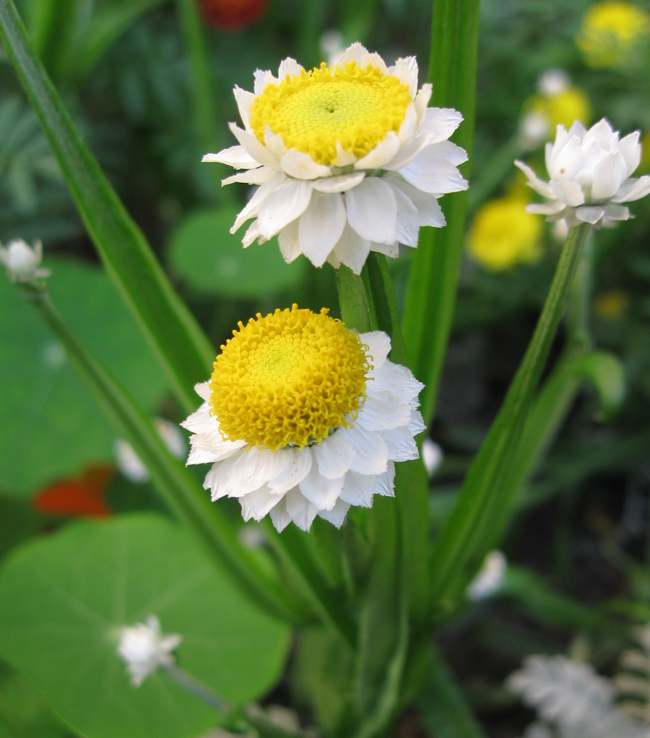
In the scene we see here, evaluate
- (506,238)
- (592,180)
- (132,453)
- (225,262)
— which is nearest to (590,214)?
(592,180)

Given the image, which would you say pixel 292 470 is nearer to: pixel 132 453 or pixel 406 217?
pixel 406 217

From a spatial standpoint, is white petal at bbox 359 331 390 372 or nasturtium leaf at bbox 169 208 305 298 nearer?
white petal at bbox 359 331 390 372

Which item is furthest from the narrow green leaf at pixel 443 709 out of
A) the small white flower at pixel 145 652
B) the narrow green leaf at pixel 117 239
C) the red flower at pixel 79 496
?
the red flower at pixel 79 496

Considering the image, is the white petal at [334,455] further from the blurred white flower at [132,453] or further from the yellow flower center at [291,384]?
the blurred white flower at [132,453]

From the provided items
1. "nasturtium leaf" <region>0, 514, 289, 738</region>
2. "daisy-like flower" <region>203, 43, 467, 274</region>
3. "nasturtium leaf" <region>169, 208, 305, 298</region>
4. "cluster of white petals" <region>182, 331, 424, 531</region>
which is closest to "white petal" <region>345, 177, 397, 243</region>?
"daisy-like flower" <region>203, 43, 467, 274</region>

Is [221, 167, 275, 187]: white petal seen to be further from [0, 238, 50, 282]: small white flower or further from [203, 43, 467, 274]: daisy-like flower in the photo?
[0, 238, 50, 282]: small white flower

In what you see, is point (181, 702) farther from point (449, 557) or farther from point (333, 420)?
point (333, 420)
